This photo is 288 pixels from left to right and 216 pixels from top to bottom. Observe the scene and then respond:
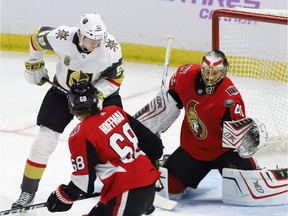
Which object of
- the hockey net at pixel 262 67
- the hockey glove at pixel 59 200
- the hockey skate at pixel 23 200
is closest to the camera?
the hockey glove at pixel 59 200

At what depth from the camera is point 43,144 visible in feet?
11.4

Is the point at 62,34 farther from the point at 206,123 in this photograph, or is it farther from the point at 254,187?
the point at 254,187

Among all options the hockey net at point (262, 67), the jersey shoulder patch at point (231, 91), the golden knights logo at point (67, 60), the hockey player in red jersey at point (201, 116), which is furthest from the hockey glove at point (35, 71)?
the hockey net at point (262, 67)

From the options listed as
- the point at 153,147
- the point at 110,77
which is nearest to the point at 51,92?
the point at 110,77

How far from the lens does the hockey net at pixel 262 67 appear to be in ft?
14.1

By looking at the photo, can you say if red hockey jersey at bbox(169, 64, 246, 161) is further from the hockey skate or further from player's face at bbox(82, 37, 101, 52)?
the hockey skate

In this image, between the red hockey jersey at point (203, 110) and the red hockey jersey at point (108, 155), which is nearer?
the red hockey jersey at point (108, 155)

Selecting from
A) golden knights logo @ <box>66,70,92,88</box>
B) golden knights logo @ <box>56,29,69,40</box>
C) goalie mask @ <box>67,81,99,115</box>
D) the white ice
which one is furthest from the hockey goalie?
goalie mask @ <box>67,81,99,115</box>

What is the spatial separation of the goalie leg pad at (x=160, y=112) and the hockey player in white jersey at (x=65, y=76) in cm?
29

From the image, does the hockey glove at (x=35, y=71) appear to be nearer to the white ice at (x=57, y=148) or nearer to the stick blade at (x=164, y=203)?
the white ice at (x=57, y=148)

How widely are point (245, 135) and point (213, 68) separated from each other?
1.04 ft

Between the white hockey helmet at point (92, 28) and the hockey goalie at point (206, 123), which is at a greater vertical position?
the white hockey helmet at point (92, 28)

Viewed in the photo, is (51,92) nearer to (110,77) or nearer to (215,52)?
(110,77)

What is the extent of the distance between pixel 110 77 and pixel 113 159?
778mm
